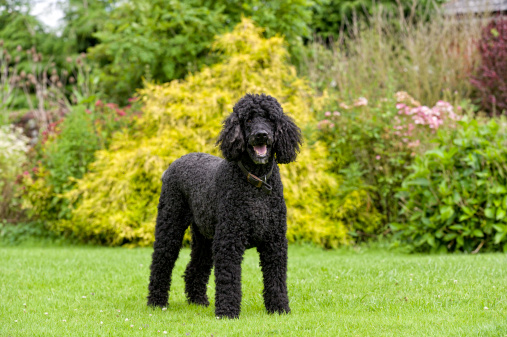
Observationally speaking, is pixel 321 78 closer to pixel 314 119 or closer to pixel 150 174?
pixel 314 119

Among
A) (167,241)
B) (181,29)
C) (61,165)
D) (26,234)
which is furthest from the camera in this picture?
(181,29)

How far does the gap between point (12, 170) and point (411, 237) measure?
7.61m

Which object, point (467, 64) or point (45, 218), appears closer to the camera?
point (45, 218)

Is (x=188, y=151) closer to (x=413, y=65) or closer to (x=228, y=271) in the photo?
(x=228, y=271)

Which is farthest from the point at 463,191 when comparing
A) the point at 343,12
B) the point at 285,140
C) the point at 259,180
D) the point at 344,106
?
the point at 343,12

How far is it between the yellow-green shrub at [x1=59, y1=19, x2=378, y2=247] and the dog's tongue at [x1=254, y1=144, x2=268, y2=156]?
167 inches

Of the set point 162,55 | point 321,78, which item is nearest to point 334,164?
point 321,78

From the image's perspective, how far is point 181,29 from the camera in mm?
11305

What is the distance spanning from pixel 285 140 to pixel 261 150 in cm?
25

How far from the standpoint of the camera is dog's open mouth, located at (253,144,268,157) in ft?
12.8

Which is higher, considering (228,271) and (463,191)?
(228,271)

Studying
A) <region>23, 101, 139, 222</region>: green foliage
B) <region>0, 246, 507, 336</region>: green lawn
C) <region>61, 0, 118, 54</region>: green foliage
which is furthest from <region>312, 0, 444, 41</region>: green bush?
<region>0, 246, 507, 336</region>: green lawn

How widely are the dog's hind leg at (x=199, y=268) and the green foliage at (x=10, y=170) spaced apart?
19.2ft

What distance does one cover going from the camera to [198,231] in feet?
15.9
